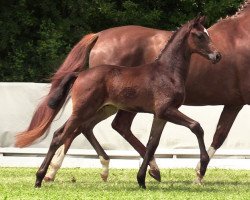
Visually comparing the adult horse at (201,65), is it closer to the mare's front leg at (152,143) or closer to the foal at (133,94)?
the mare's front leg at (152,143)

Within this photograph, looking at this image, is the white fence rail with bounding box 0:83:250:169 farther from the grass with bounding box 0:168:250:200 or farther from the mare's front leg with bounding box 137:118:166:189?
the mare's front leg with bounding box 137:118:166:189

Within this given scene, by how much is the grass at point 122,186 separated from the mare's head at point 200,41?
1600 mm

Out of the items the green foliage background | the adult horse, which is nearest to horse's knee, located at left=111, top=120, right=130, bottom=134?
the adult horse

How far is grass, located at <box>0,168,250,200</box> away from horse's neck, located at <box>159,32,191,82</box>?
136 cm

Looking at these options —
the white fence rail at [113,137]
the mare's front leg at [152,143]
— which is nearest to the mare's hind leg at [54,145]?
the mare's front leg at [152,143]

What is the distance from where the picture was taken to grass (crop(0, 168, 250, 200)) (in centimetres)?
1036

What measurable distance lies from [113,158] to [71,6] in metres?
6.96

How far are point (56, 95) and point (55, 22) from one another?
11164 mm

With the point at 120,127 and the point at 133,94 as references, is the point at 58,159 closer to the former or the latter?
the point at 120,127

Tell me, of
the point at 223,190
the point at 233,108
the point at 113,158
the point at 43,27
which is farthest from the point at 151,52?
the point at 43,27

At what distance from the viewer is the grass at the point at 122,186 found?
34.0 feet

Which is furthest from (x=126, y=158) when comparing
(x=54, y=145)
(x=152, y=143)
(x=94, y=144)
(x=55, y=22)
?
(x=55, y=22)

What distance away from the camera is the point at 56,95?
11.5 m

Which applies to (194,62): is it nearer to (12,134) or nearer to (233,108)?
(233,108)
